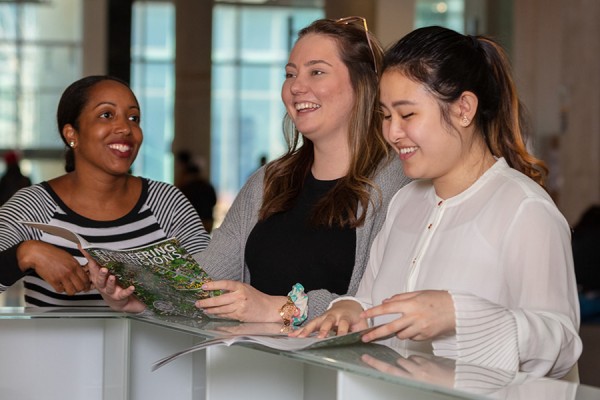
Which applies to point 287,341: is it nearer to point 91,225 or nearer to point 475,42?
point 475,42

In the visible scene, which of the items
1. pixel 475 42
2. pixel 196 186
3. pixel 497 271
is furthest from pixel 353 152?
pixel 196 186

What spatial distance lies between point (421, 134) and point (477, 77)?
21 centimetres

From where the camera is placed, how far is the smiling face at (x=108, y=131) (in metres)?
3.42

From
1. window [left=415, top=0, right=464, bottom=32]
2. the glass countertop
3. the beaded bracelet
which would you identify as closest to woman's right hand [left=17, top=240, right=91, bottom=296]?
the beaded bracelet

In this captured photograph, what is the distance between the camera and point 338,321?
223 cm

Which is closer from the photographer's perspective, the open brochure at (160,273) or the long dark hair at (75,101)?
the open brochure at (160,273)

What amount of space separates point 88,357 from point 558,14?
10.2 meters

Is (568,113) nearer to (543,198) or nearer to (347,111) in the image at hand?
(347,111)

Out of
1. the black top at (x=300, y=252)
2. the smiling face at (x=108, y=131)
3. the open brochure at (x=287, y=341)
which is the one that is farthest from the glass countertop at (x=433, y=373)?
the smiling face at (x=108, y=131)

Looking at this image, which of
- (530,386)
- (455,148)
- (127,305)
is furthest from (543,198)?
(127,305)

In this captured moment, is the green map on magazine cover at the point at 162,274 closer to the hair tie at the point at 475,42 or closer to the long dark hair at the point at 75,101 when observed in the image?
the hair tie at the point at 475,42

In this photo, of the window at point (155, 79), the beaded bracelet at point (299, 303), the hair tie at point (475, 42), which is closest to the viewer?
the hair tie at point (475, 42)

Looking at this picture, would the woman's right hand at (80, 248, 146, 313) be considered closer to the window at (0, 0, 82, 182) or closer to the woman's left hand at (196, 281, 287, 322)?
the woman's left hand at (196, 281, 287, 322)

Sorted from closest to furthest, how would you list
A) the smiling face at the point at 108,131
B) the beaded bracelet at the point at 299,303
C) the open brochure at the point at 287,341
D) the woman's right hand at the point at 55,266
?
the open brochure at the point at 287,341, the beaded bracelet at the point at 299,303, the woman's right hand at the point at 55,266, the smiling face at the point at 108,131
